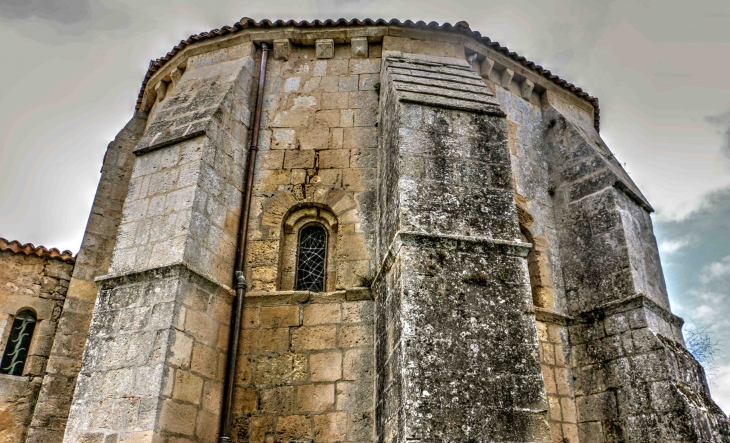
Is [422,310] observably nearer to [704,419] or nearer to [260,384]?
[260,384]

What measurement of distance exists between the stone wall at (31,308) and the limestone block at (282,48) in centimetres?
385

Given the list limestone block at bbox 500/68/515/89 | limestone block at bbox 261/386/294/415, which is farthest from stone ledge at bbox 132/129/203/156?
limestone block at bbox 500/68/515/89

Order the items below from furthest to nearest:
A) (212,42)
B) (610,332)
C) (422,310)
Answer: (212,42) < (610,332) < (422,310)

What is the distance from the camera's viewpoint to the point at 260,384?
6121 mm

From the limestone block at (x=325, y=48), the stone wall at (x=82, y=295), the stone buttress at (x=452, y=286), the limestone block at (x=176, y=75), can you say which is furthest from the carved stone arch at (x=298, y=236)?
the limestone block at (x=176, y=75)

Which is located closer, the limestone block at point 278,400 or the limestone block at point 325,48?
the limestone block at point 278,400

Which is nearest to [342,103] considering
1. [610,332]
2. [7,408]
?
[610,332]

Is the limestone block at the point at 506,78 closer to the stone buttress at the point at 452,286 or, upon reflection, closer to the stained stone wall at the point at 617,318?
the stained stone wall at the point at 617,318

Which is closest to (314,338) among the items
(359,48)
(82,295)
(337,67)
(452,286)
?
(452,286)

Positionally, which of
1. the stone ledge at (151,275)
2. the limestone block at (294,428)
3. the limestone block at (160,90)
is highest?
the limestone block at (160,90)

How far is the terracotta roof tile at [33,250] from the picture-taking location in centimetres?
711

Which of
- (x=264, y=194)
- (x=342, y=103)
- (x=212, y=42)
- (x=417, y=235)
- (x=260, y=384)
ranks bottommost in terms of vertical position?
(x=260, y=384)

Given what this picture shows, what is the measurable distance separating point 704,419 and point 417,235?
3.70 meters

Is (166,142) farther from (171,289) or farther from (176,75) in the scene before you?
(176,75)
